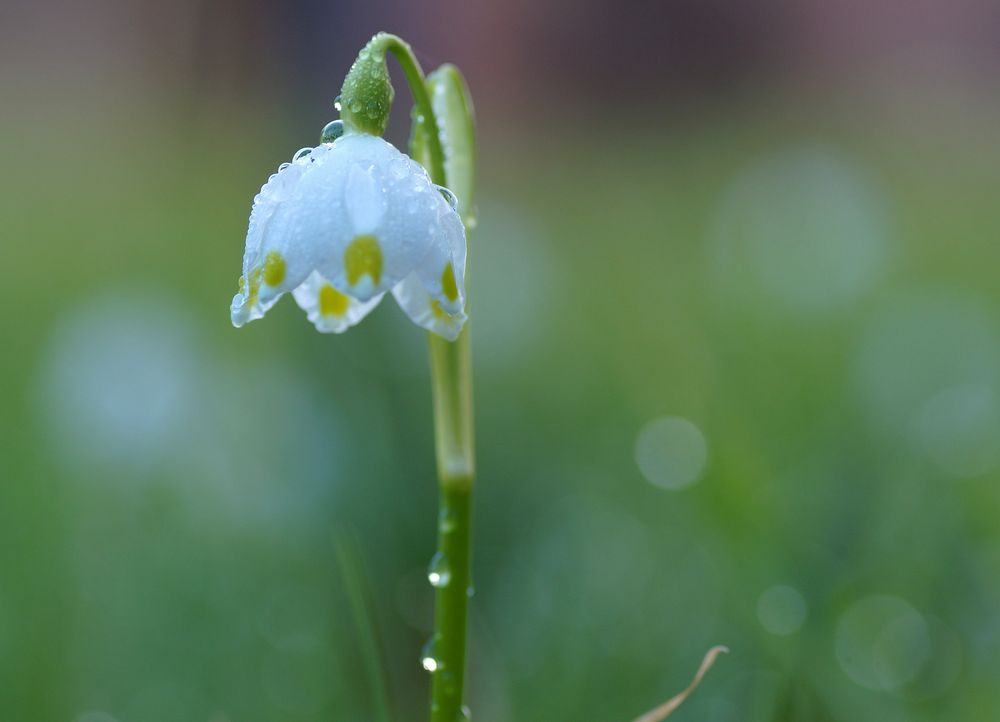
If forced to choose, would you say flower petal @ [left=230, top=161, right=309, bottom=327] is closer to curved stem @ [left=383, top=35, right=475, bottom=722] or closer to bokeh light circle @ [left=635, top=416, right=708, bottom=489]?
curved stem @ [left=383, top=35, right=475, bottom=722]

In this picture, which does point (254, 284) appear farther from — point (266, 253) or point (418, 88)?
point (418, 88)

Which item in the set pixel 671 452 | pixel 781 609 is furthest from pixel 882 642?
pixel 671 452

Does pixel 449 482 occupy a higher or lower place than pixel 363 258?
lower

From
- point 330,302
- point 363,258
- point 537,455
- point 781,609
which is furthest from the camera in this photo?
point 537,455

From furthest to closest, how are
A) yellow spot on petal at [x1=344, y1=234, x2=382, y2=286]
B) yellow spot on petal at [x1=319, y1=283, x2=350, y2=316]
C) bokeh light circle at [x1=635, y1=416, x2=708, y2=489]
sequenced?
bokeh light circle at [x1=635, y1=416, x2=708, y2=489]
yellow spot on petal at [x1=319, y1=283, x2=350, y2=316]
yellow spot on petal at [x1=344, y1=234, x2=382, y2=286]

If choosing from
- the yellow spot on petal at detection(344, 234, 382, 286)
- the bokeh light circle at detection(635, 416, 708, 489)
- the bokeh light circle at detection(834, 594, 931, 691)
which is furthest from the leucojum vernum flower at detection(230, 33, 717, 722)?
the bokeh light circle at detection(635, 416, 708, 489)

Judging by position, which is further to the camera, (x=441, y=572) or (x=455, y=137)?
(x=455, y=137)

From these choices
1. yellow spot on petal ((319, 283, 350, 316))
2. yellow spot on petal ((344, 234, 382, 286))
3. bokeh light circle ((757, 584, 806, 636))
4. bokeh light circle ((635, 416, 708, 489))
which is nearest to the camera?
yellow spot on petal ((344, 234, 382, 286))
